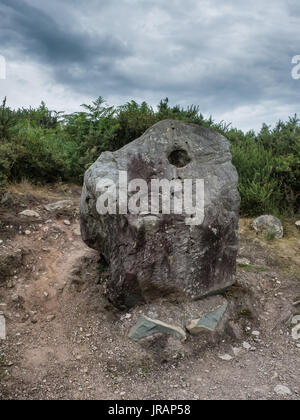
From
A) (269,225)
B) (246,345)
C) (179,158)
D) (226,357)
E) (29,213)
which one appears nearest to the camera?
(226,357)

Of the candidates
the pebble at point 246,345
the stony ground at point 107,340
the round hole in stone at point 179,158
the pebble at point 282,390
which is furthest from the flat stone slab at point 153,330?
the round hole in stone at point 179,158

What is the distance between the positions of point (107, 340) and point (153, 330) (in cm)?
49

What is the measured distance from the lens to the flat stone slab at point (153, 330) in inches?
142

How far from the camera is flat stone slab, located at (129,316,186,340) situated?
11.9 feet

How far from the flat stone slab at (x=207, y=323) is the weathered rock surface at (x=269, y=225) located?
2971mm

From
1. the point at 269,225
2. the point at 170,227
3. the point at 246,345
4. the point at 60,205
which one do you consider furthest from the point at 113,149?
the point at 246,345

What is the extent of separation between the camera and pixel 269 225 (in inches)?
261

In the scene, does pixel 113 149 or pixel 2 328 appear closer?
pixel 2 328

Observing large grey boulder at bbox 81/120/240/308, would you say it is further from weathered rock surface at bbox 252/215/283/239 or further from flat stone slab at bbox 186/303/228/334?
weathered rock surface at bbox 252/215/283/239

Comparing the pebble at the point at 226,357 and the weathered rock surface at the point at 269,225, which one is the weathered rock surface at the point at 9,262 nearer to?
the pebble at the point at 226,357

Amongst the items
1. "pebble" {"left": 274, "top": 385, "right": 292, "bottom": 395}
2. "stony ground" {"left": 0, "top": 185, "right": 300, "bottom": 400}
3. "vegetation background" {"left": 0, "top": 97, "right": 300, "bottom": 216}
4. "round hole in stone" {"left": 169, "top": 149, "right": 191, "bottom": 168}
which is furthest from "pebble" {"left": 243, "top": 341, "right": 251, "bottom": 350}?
"vegetation background" {"left": 0, "top": 97, "right": 300, "bottom": 216}

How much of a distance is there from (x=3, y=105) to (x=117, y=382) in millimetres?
6628

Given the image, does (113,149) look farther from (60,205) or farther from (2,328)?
(2,328)

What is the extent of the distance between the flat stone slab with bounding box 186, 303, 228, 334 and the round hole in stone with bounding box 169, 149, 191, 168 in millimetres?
1677
